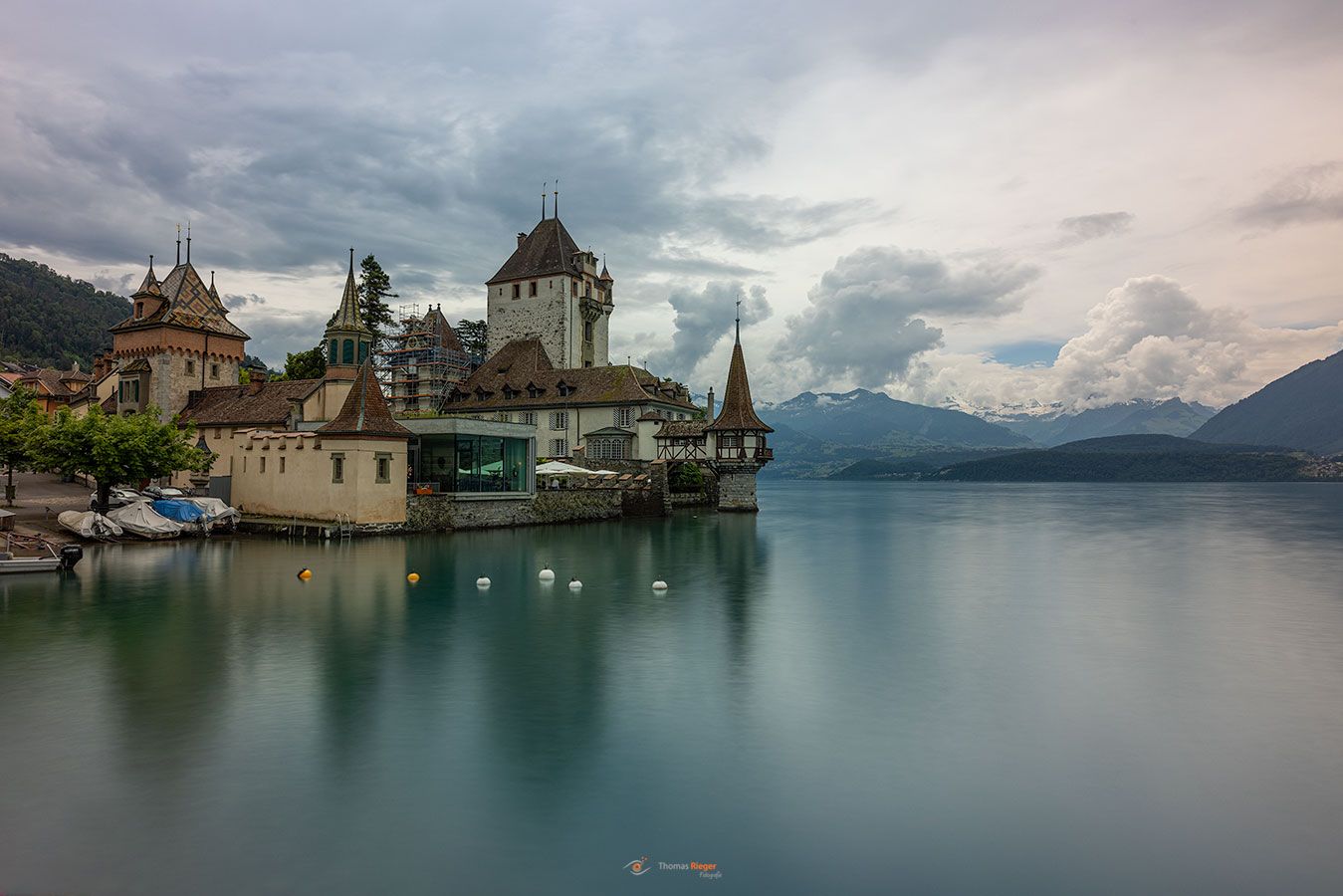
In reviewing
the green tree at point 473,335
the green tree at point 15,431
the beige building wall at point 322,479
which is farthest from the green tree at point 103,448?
the green tree at point 473,335

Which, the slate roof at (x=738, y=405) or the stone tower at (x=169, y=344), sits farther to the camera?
the slate roof at (x=738, y=405)

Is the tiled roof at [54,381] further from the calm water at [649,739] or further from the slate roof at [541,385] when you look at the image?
the calm water at [649,739]

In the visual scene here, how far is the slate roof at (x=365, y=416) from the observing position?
4200cm

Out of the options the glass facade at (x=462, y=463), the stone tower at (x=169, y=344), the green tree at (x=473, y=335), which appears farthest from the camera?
the green tree at (x=473, y=335)

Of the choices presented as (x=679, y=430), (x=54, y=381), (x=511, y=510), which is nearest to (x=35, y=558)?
(x=511, y=510)

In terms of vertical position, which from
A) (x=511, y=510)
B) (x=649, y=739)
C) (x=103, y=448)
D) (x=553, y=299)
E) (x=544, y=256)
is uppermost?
(x=544, y=256)

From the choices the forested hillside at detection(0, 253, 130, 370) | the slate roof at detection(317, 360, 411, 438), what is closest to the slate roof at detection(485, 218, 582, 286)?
the slate roof at detection(317, 360, 411, 438)

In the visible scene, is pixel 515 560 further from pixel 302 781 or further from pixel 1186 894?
pixel 1186 894

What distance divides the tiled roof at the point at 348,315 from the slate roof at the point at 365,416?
9.61m

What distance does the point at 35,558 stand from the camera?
29344mm

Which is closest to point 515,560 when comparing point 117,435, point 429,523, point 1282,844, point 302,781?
point 429,523

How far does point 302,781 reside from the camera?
1148 centimetres

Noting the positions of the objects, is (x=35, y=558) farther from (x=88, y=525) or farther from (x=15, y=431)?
(x=15, y=431)

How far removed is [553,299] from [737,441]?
26.8 metres
